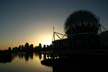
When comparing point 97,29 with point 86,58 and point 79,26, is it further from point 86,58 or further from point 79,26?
point 86,58

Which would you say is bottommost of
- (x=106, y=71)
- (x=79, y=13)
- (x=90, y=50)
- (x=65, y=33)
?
(x=106, y=71)

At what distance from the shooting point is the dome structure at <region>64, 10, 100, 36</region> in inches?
2963

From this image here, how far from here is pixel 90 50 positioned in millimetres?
45719

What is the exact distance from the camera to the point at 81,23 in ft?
248

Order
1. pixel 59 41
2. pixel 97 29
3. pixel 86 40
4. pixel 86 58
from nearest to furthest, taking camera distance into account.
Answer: pixel 86 58 → pixel 86 40 → pixel 59 41 → pixel 97 29

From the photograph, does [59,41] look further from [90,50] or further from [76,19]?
[90,50]

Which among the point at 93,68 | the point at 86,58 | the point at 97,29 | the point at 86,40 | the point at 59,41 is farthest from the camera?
the point at 97,29

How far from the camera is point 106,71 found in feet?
152

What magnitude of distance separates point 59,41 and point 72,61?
34.1 feet

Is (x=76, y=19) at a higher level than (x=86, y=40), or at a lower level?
higher

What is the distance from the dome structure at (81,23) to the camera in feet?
247

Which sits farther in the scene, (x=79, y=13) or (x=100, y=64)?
(x=79, y=13)

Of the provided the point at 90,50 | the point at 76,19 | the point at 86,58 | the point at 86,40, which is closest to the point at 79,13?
the point at 76,19

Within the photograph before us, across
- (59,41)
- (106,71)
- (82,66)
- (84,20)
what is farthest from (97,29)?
(106,71)
